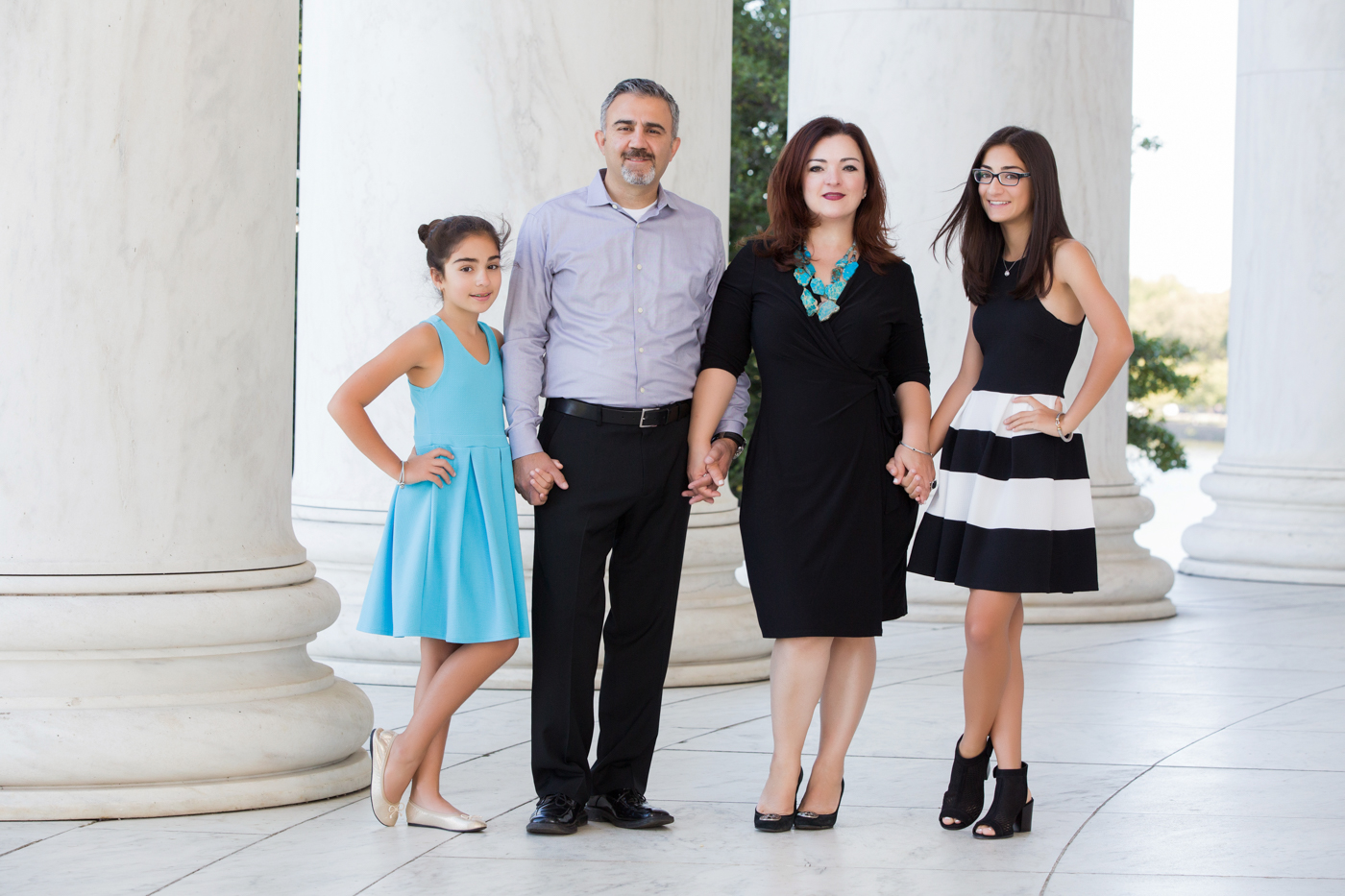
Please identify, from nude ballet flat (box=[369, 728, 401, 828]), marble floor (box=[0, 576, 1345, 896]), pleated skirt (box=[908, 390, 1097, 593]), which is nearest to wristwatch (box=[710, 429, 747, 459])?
pleated skirt (box=[908, 390, 1097, 593])

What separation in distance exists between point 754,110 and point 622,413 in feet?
187

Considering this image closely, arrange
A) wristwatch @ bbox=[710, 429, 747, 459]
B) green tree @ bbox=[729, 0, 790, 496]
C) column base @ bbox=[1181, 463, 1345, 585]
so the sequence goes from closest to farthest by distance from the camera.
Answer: wristwatch @ bbox=[710, 429, 747, 459] < column base @ bbox=[1181, 463, 1345, 585] < green tree @ bbox=[729, 0, 790, 496]

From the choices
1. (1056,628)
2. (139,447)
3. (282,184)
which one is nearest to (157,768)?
(139,447)

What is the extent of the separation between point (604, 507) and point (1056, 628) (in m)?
16.0

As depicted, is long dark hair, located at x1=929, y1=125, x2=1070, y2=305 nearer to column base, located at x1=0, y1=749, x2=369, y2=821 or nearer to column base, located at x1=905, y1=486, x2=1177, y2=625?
column base, located at x1=0, y1=749, x2=369, y2=821

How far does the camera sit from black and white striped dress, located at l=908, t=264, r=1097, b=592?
1484 cm

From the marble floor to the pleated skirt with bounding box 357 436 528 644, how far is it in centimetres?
186

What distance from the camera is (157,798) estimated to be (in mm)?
14938

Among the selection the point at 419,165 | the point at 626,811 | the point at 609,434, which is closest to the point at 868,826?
the point at 626,811

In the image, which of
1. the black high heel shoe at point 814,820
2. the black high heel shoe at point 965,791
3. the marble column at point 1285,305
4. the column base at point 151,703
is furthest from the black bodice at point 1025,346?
the marble column at point 1285,305

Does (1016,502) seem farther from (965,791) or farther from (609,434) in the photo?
(609,434)

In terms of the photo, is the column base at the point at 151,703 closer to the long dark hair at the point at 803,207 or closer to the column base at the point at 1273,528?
the long dark hair at the point at 803,207

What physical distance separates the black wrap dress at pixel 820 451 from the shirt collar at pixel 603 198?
3.08ft

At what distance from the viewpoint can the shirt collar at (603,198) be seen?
1512 cm
